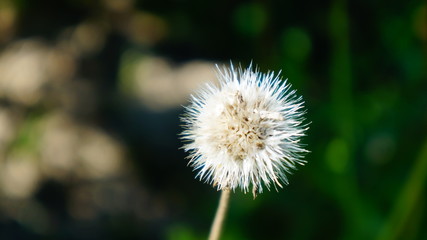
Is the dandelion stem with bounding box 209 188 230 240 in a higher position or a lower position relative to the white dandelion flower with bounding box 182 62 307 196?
lower

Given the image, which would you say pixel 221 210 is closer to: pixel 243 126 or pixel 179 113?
pixel 243 126

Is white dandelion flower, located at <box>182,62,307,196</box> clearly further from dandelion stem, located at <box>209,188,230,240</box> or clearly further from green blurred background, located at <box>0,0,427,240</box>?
green blurred background, located at <box>0,0,427,240</box>

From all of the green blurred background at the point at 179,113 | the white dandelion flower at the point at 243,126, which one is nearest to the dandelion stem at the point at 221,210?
the white dandelion flower at the point at 243,126

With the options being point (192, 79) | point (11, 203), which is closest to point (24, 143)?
point (11, 203)

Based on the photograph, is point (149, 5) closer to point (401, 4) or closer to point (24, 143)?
point (24, 143)

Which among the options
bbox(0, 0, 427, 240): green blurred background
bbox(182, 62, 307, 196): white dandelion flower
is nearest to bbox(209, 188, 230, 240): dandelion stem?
bbox(182, 62, 307, 196): white dandelion flower

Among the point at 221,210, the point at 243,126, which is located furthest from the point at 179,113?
the point at 221,210

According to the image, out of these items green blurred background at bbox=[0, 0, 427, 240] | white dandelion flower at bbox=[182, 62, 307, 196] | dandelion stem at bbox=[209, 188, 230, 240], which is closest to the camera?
dandelion stem at bbox=[209, 188, 230, 240]

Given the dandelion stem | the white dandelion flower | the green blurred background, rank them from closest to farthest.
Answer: the dandelion stem → the white dandelion flower → the green blurred background

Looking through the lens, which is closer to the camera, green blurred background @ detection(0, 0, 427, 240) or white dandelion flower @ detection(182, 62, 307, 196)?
white dandelion flower @ detection(182, 62, 307, 196)

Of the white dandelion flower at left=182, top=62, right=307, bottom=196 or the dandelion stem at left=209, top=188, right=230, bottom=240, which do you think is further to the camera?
the white dandelion flower at left=182, top=62, right=307, bottom=196
